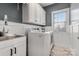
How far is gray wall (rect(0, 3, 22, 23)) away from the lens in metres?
1.52

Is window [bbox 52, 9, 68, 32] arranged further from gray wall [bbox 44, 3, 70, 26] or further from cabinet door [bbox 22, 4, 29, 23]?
→ cabinet door [bbox 22, 4, 29, 23]

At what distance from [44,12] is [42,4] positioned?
142 millimetres

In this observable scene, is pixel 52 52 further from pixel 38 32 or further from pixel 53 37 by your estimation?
pixel 38 32

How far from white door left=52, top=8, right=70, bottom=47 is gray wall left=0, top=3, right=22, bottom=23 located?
2.13 feet

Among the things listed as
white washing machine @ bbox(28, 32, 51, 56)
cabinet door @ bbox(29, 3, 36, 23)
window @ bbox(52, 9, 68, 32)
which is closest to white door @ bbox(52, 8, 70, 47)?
window @ bbox(52, 9, 68, 32)

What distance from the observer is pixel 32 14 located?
6.31ft

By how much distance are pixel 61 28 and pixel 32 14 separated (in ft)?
2.20

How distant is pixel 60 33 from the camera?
155 cm

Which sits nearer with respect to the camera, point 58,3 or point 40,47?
point 58,3

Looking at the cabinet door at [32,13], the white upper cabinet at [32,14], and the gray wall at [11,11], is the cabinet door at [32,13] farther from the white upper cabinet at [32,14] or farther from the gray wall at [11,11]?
the gray wall at [11,11]

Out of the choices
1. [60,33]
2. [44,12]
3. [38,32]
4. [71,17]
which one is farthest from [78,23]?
[38,32]

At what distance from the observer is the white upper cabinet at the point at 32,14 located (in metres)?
1.67

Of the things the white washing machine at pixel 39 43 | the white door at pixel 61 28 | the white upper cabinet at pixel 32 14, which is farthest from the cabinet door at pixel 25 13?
the white door at pixel 61 28

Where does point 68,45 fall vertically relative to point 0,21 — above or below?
below
